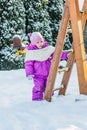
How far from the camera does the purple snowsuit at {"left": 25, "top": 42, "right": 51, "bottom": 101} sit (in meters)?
5.53

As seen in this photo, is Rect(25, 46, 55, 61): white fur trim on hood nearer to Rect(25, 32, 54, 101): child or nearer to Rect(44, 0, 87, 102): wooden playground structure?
Rect(25, 32, 54, 101): child

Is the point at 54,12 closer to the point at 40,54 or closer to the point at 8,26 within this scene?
the point at 8,26

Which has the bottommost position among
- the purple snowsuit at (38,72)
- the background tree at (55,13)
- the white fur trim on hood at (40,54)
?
the background tree at (55,13)

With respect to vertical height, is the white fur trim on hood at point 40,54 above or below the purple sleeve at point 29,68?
above

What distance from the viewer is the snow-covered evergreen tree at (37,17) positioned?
14.3 m

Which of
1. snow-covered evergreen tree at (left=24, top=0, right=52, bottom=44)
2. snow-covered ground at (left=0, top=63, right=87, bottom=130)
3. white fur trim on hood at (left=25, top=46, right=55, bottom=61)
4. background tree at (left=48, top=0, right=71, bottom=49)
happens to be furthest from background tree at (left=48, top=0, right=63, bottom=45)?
white fur trim on hood at (left=25, top=46, right=55, bottom=61)

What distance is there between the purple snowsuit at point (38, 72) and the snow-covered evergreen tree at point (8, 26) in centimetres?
723

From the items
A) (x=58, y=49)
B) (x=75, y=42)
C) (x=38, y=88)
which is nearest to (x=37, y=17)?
(x=38, y=88)

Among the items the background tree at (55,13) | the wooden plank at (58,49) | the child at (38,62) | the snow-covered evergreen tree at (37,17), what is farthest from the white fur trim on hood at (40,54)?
the background tree at (55,13)

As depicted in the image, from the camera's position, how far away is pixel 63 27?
5027 millimetres

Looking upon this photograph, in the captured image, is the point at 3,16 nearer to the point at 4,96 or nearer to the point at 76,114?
the point at 4,96

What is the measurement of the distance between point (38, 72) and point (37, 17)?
9.10 metres

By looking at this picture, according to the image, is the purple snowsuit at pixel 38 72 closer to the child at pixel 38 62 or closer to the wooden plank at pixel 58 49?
the child at pixel 38 62

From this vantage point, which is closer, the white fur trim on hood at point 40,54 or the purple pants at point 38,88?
the white fur trim on hood at point 40,54
